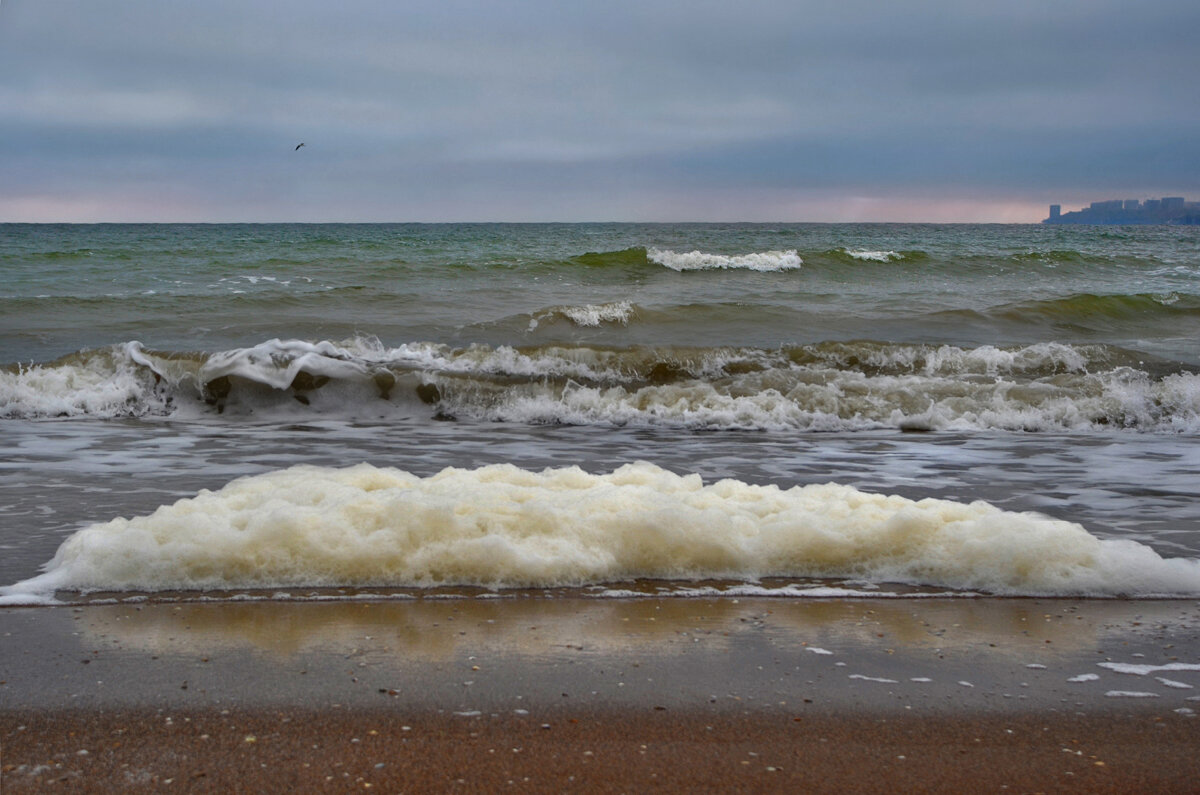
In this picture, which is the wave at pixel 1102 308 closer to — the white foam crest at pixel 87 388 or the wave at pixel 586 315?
the wave at pixel 586 315

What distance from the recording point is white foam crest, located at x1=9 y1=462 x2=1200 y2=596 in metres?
3.86

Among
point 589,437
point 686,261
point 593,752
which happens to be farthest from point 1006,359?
point 686,261

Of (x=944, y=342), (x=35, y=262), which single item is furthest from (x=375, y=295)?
(x=35, y=262)

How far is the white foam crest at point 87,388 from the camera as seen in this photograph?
914cm

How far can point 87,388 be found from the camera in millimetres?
9656

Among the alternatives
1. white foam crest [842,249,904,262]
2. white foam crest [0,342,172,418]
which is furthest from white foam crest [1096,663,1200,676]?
white foam crest [842,249,904,262]

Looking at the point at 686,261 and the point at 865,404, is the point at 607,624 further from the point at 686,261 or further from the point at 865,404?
the point at 686,261

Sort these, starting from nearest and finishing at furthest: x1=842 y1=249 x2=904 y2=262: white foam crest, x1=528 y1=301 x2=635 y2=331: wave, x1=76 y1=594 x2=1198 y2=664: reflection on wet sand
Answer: x1=76 y1=594 x2=1198 y2=664: reflection on wet sand → x1=528 y1=301 x2=635 y2=331: wave → x1=842 y1=249 x2=904 y2=262: white foam crest

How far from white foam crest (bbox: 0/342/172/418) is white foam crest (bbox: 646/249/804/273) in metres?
16.4

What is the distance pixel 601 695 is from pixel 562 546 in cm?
129

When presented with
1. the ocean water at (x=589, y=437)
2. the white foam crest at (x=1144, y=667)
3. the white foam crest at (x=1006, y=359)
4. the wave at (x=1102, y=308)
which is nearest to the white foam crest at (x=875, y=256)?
the ocean water at (x=589, y=437)

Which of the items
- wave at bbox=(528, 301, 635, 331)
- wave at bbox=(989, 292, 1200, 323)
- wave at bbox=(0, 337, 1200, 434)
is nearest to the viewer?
wave at bbox=(0, 337, 1200, 434)

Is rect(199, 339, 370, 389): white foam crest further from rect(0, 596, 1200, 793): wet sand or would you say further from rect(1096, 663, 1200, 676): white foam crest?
rect(1096, 663, 1200, 676): white foam crest

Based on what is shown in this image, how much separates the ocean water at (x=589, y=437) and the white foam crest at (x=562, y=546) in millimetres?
13
